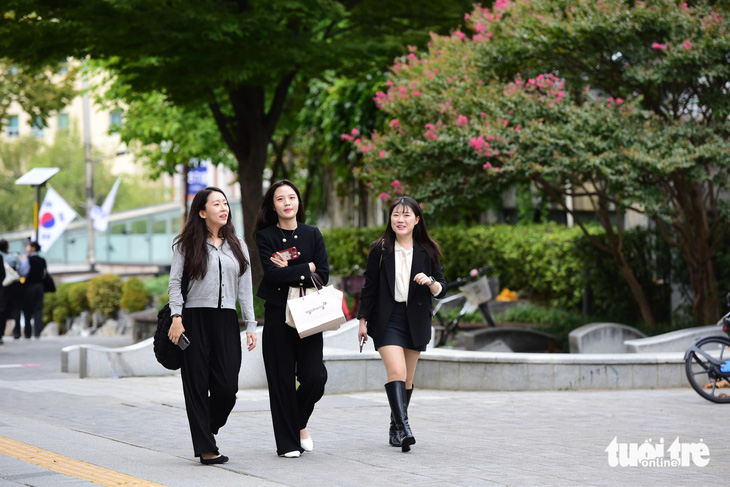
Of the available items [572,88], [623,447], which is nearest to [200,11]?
[572,88]

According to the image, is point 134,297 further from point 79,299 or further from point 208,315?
point 208,315

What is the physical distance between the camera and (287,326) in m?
7.59

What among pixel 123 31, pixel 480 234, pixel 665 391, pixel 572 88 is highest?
pixel 123 31

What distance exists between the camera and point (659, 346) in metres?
13.9

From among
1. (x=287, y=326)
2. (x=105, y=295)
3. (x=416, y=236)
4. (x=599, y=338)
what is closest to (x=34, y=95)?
(x=105, y=295)

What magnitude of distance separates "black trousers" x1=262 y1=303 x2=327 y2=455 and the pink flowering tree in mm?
7250

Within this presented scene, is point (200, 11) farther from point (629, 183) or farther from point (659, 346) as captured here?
point (659, 346)

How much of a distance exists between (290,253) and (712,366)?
5475 millimetres

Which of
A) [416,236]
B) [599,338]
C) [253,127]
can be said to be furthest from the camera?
[253,127]

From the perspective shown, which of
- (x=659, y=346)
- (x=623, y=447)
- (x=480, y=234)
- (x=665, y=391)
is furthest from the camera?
(x=480, y=234)

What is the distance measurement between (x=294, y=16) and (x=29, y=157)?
49.0 metres

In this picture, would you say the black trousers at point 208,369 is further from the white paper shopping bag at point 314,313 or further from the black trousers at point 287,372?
the white paper shopping bag at point 314,313

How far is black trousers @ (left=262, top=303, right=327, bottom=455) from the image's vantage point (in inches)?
297

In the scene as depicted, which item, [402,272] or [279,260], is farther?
[402,272]
